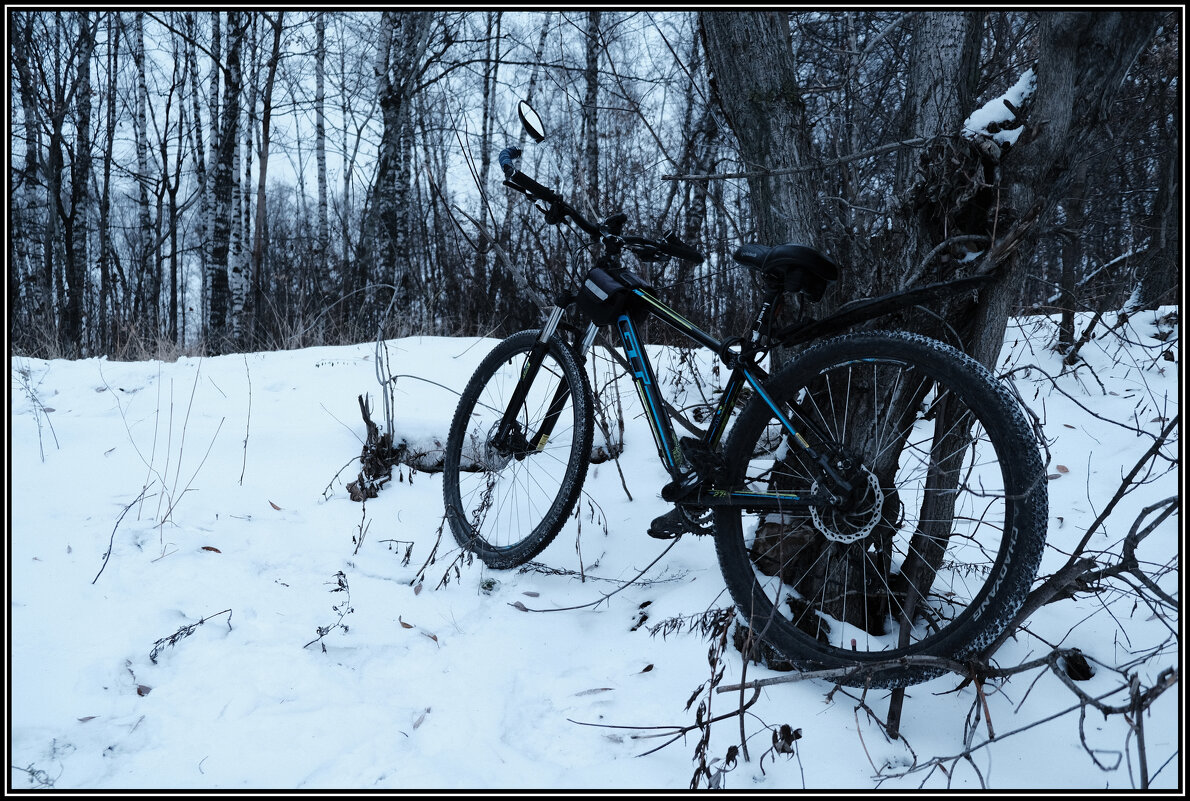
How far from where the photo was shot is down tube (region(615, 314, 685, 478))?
7.38 feet

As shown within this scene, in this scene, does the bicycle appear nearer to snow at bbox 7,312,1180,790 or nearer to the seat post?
the seat post

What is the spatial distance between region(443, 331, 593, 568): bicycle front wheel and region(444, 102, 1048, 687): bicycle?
17 millimetres

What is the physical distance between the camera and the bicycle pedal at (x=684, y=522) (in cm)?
213

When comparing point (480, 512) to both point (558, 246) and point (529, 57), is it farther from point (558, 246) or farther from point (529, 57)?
point (529, 57)

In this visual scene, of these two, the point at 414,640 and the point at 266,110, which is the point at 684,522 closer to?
the point at 414,640

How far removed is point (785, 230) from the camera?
91.7 inches

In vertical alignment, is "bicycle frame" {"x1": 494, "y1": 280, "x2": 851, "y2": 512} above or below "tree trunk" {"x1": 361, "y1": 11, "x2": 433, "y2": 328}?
below

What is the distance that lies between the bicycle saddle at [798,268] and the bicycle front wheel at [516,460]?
0.86 m

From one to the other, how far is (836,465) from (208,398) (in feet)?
11.3

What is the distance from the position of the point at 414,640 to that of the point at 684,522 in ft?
3.06

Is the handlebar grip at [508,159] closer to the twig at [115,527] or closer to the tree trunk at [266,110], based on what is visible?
the twig at [115,527]

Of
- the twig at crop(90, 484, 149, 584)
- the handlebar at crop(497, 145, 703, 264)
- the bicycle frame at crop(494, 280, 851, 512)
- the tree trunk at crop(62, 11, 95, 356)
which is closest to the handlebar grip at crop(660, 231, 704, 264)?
the handlebar at crop(497, 145, 703, 264)

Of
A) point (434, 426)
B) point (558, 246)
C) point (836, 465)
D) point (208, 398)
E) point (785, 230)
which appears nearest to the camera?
point (836, 465)

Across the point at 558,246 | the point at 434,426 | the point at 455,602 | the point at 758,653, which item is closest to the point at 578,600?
the point at 455,602
